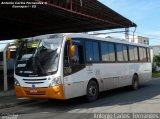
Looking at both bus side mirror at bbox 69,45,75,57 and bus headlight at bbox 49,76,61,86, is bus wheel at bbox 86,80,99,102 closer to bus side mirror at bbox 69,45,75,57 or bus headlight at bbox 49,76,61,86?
bus side mirror at bbox 69,45,75,57

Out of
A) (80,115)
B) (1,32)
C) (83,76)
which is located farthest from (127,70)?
(1,32)

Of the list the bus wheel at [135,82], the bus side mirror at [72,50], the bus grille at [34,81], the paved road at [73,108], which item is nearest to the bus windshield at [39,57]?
the bus grille at [34,81]

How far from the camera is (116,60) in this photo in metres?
17.8

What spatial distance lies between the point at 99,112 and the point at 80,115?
A: 830 millimetres

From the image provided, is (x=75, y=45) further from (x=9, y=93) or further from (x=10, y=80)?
(x=10, y=80)

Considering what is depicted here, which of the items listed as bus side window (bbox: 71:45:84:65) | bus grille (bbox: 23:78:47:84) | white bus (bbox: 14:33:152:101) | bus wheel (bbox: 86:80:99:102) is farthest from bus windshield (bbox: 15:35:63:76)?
bus wheel (bbox: 86:80:99:102)

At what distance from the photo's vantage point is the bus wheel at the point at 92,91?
14.5 meters

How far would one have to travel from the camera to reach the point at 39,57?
512 inches

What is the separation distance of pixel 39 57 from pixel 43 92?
1.31 metres

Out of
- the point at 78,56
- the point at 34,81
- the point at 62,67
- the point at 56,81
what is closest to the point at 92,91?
the point at 78,56

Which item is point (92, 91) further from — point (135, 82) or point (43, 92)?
point (135, 82)

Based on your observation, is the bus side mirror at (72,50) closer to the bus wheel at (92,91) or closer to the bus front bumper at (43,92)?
the bus front bumper at (43,92)

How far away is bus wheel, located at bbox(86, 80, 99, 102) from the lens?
1452 cm

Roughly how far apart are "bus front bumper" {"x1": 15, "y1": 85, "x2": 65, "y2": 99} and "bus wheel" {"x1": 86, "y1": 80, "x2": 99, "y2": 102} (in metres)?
2.14
